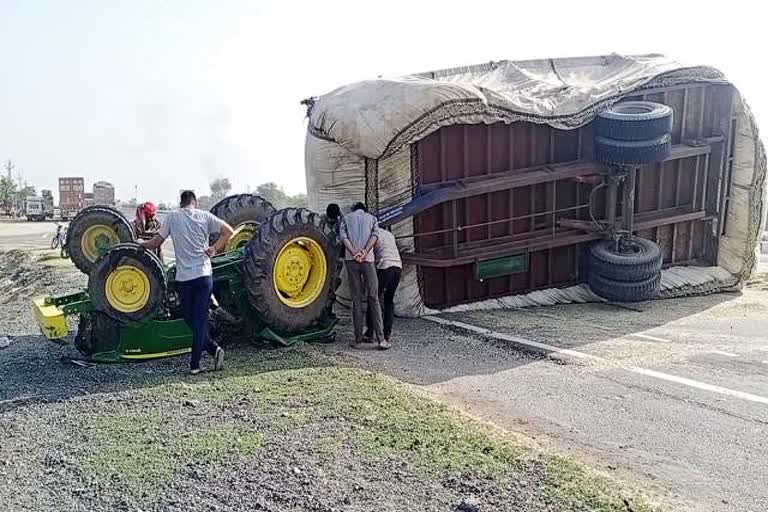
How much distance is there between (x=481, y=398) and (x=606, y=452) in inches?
52.3

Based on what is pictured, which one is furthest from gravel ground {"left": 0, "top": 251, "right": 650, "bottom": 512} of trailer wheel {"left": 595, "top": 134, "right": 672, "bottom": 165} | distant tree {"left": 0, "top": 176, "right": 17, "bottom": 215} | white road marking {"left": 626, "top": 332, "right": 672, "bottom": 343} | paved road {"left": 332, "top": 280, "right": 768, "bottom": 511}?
distant tree {"left": 0, "top": 176, "right": 17, "bottom": 215}

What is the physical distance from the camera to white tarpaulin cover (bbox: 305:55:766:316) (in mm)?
8711

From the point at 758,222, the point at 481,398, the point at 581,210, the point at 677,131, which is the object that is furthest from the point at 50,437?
the point at 758,222

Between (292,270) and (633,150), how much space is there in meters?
5.08

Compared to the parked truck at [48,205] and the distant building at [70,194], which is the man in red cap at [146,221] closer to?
the parked truck at [48,205]

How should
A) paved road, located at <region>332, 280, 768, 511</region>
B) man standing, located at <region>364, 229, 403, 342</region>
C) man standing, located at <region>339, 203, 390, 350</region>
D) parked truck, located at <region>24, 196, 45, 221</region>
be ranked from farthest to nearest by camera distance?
parked truck, located at <region>24, 196, 45, 221</region> → man standing, located at <region>364, 229, 403, 342</region> → man standing, located at <region>339, 203, 390, 350</region> → paved road, located at <region>332, 280, 768, 511</region>

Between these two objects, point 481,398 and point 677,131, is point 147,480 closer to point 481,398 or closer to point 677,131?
point 481,398

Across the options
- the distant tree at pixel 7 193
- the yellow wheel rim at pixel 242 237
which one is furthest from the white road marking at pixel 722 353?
the distant tree at pixel 7 193

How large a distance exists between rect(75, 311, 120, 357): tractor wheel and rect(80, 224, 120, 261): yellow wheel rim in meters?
3.00

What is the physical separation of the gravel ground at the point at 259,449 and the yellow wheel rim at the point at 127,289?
0.55m

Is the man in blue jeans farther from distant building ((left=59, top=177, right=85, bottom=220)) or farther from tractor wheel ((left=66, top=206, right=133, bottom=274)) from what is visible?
distant building ((left=59, top=177, right=85, bottom=220))

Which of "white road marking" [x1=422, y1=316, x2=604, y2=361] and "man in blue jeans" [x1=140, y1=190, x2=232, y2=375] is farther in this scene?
"white road marking" [x1=422, y1=316, x2=604, y2=361]

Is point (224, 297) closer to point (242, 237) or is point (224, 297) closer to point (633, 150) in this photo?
point (242, 237)

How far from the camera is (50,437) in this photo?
4.96 m
